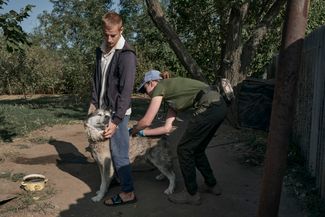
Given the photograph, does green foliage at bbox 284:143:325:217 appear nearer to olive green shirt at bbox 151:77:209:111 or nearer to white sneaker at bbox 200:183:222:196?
white sneaker at bbox 200:183:222:196

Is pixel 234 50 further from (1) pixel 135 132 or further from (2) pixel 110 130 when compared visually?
(2) pixel 110 130

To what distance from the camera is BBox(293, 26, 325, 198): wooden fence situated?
5605mm

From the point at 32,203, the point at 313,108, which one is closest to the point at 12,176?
the point at 32,203

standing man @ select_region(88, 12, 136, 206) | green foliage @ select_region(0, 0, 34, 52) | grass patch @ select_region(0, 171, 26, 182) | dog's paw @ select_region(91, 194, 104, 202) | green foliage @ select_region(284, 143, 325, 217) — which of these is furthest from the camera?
green foliage @ select_region(0, 0, 34, 52)

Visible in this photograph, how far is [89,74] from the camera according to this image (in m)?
16.0

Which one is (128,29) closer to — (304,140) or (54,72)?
(54,72)

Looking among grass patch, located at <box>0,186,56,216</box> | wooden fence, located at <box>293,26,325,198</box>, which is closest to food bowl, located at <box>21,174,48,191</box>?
grass patch, located at <box>0,186,56,216</box>

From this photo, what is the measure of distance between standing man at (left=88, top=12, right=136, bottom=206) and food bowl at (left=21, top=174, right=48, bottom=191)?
1.01 m

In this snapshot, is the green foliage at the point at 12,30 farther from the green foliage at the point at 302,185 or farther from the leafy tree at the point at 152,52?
the leafy tree at the point at 152,52

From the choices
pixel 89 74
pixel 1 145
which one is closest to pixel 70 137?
pixel 1 145

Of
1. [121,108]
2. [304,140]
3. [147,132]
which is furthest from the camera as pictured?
[304,140]

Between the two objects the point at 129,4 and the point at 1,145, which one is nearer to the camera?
the point at 1,145

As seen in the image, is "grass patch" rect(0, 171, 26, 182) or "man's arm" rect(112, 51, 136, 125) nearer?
"man's arm" rect(112, 51, 136, 125)

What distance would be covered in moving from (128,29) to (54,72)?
14.5ft
